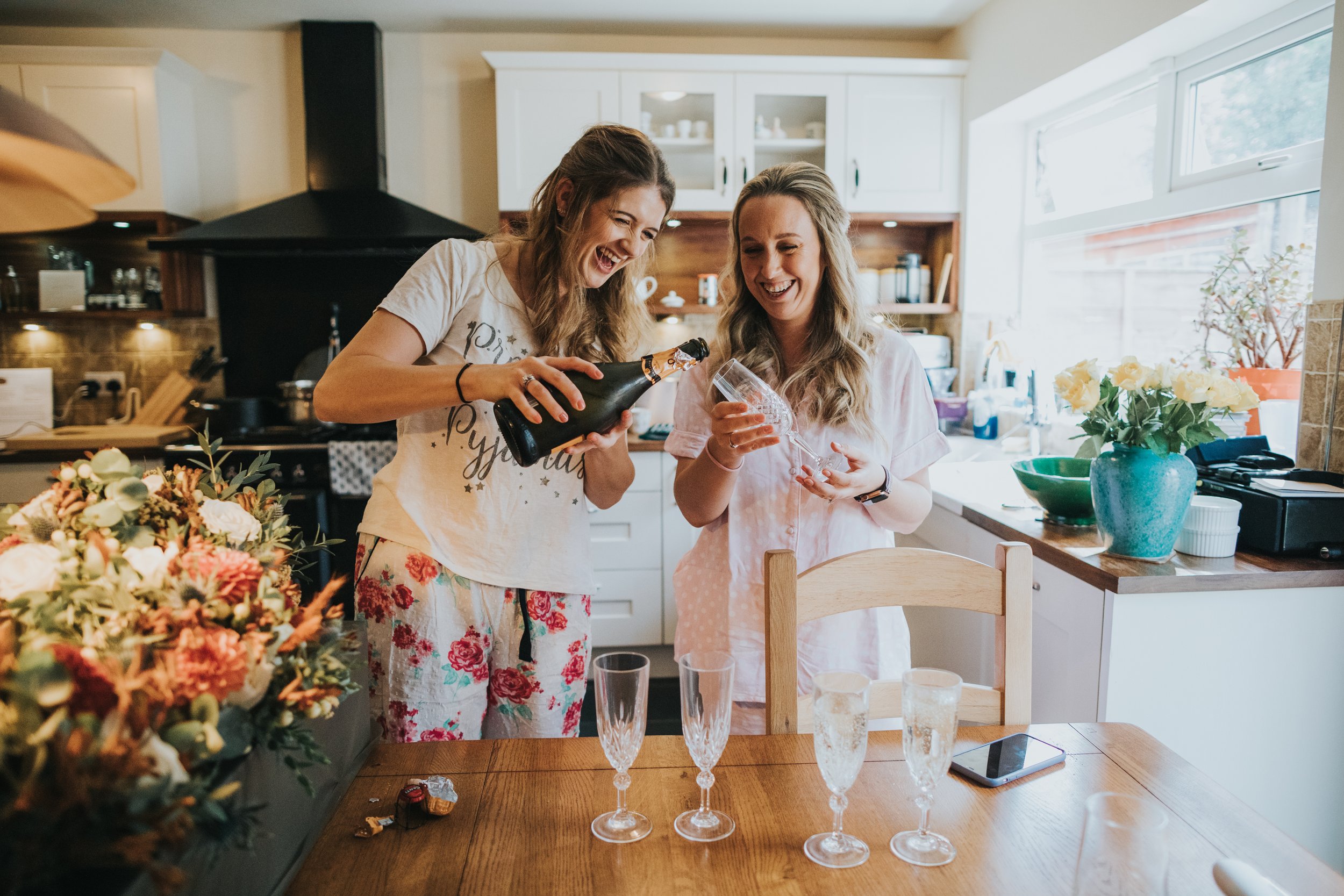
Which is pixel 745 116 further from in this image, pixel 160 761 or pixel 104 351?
pixel 160 761

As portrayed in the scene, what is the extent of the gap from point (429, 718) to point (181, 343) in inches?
125

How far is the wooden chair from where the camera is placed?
3.68 feet

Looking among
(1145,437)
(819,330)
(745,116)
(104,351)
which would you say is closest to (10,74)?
(104,351)

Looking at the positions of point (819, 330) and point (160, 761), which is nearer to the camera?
point (160, 761)

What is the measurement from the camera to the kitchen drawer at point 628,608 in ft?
10.9

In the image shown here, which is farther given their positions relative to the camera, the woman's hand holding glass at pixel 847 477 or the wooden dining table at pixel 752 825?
the woman's hand holding glass at pixel 847 477

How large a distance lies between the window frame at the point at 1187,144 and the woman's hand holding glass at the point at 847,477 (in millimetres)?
1535

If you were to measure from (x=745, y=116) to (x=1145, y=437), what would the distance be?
2.39m

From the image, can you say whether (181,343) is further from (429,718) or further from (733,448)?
(733,448)

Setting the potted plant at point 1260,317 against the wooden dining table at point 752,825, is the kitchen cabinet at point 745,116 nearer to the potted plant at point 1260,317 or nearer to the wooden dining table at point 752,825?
the potted plant at point 1260,317

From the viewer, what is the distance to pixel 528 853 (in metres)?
0.83

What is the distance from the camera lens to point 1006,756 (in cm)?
102

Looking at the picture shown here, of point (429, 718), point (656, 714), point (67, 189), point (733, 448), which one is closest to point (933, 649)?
point (656, 714)

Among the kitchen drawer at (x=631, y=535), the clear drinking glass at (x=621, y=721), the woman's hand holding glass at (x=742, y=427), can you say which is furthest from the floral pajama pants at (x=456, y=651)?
the kitchen drawer at (x=631, y=535)
